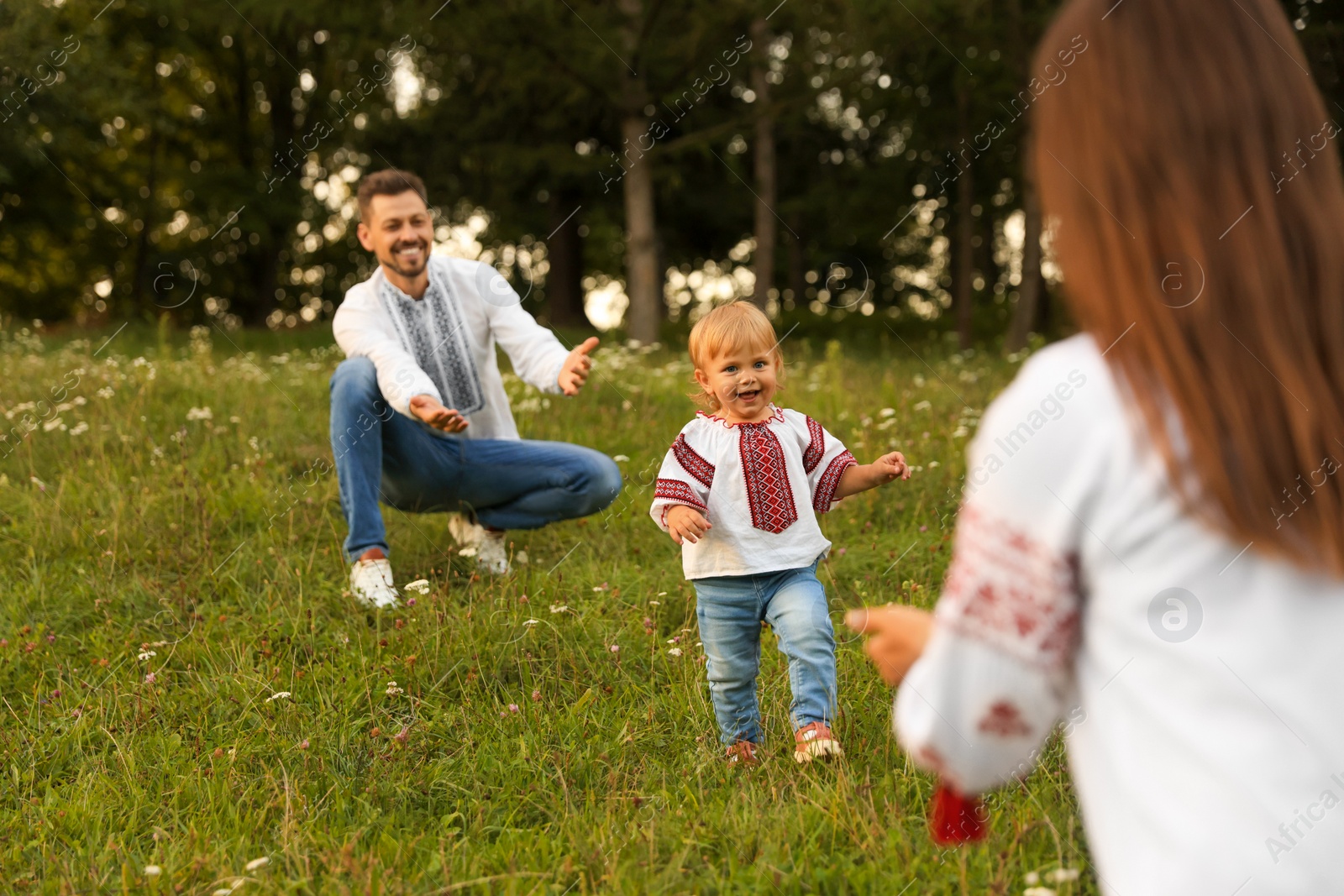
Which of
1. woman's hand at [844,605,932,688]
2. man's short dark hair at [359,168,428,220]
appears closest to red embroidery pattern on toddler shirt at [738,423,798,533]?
woman's hand at [844,605,932,688]

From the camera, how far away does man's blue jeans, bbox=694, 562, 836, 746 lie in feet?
10.1

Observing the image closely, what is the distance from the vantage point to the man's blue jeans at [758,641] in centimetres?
307

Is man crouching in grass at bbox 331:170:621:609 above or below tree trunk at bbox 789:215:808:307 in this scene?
below

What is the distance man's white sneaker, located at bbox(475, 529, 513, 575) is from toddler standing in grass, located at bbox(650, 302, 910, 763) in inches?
64.8

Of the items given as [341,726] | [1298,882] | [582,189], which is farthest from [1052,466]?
[582,189]

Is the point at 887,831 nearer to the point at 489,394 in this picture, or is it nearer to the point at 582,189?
the point at 489,394

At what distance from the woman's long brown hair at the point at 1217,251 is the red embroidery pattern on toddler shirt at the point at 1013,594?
0.57 feet

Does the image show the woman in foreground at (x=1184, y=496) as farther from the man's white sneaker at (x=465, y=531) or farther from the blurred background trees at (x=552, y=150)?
the blurred background trees at (x=552, y=150)

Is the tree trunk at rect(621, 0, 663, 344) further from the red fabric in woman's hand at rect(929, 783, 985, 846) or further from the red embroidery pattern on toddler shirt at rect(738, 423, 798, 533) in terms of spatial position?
the red fabric in woman's hand at rect(929, 783, 985, 846)

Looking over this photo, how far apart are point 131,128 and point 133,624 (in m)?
24.6

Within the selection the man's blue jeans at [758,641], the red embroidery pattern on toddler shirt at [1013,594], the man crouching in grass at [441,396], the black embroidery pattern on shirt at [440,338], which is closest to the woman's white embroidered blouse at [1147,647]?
the red embroidery pattern on toddler shirt at [1013,594]

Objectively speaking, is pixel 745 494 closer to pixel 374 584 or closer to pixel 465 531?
pixel 374 584

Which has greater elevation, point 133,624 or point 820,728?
point 133,624

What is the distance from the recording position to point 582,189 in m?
20.3
